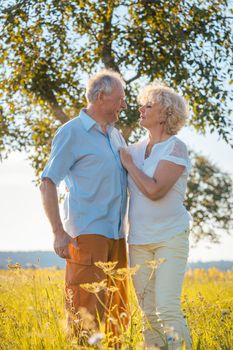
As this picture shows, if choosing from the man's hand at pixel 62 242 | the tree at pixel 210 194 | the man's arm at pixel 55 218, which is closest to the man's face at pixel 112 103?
the man's arm at pixel 55 218

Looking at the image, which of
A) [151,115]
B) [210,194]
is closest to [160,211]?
[151,115]

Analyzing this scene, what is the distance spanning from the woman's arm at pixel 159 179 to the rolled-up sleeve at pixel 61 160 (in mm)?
564

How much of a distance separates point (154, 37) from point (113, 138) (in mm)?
9194

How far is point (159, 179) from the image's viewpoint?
5.35 metres

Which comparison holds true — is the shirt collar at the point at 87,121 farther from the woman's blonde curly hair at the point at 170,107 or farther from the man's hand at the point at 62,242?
the man's hand at the point at 62,242

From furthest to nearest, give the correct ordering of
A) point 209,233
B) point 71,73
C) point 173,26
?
point 209,233
point 71,73
point 173,26

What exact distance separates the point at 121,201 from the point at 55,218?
24.8 inches

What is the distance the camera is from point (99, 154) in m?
5.56

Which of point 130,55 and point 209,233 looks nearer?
point 130,55

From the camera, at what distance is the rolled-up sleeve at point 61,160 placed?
5488mm

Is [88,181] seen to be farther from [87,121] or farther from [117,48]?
[117,48]

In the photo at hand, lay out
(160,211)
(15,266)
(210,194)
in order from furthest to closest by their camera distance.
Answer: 1. (210,194)
2. (160,211)
3. (15,266)

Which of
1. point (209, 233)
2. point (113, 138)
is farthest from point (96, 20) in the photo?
point (209, 233)

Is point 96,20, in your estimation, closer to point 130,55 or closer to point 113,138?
point 130,55
